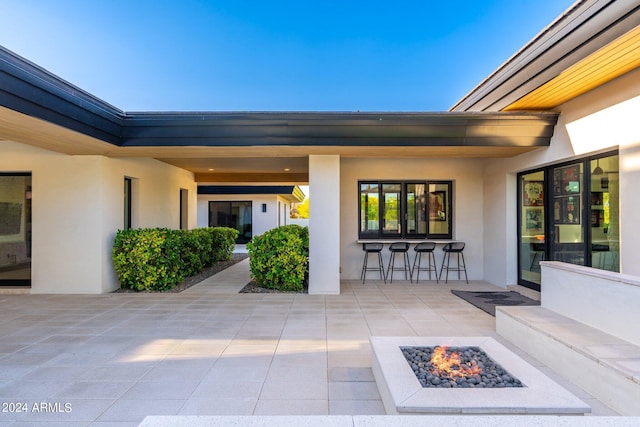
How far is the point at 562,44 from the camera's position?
3.99 metres

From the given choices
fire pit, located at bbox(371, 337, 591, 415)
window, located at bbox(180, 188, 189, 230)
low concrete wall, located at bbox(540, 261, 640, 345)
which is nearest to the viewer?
fire pit, located at bbox(371, 337, 591, 415)

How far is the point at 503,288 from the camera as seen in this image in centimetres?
672

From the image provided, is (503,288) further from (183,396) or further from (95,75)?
(95,75)

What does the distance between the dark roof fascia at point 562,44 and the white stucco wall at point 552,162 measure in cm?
78

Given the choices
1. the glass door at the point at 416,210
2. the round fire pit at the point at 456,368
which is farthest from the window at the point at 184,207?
the round fire pit at the point at 456,368

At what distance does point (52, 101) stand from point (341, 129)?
3.78 meters

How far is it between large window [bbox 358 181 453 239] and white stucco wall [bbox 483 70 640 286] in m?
0.91

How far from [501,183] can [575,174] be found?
5.50 ft

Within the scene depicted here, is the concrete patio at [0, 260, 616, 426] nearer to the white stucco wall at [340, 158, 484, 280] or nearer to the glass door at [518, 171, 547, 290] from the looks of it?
the white stucco wall at [340, 158, 484, 280]

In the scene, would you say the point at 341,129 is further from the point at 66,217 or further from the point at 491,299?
the point at 66,217

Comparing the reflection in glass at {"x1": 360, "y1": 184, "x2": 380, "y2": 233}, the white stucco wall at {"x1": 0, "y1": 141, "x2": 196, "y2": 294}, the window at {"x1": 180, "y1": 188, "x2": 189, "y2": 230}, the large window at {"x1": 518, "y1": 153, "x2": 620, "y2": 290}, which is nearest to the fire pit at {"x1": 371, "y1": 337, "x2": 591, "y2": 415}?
the large window at {"x1": 518, "y1": 153, "x2": 620, "y2": 290}

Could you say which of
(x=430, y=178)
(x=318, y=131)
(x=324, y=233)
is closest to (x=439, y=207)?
(x=430, y=178)

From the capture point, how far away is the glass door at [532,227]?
243 inches

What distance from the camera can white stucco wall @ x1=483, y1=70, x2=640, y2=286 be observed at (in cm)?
402
